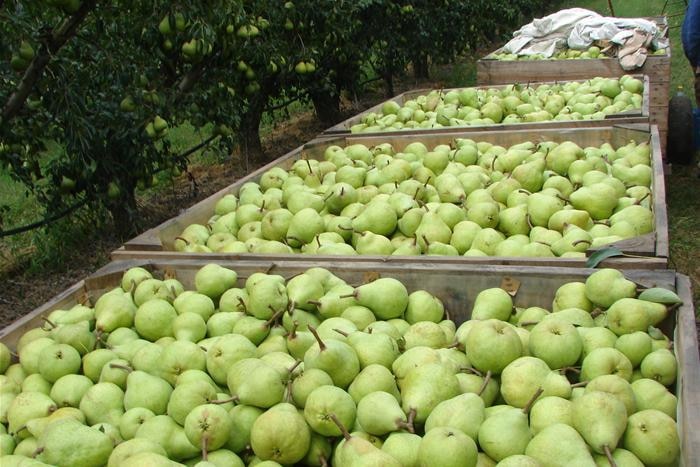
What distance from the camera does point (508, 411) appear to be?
5.92 feet

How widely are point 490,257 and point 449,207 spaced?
0.63 metres

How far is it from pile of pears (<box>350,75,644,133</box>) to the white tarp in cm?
236

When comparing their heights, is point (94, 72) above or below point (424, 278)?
above

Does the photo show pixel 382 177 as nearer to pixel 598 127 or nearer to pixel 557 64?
pixel 598 127

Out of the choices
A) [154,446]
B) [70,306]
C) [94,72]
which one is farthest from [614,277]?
[94,72]

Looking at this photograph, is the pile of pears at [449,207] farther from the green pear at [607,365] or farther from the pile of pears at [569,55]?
the pile of pears at [569,55]

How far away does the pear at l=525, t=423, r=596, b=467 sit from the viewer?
5.26ft

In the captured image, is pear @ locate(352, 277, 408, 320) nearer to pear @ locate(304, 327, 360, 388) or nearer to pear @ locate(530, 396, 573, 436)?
pear @ locate(304, 327, 360, 388)

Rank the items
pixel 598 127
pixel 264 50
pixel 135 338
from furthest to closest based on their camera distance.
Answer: pixel 264 50 → pixel 598 127 → pixel 135 338

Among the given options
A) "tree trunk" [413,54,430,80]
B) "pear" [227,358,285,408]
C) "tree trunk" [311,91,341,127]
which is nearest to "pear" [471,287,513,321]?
"pear" [227,358,285,408]

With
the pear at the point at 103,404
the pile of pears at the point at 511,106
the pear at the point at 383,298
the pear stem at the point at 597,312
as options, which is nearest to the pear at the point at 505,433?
the pear stem at the point at 597,312

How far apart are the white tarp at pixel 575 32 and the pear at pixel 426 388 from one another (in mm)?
7735

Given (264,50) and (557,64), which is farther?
(557,64)

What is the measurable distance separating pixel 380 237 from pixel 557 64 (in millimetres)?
5815
